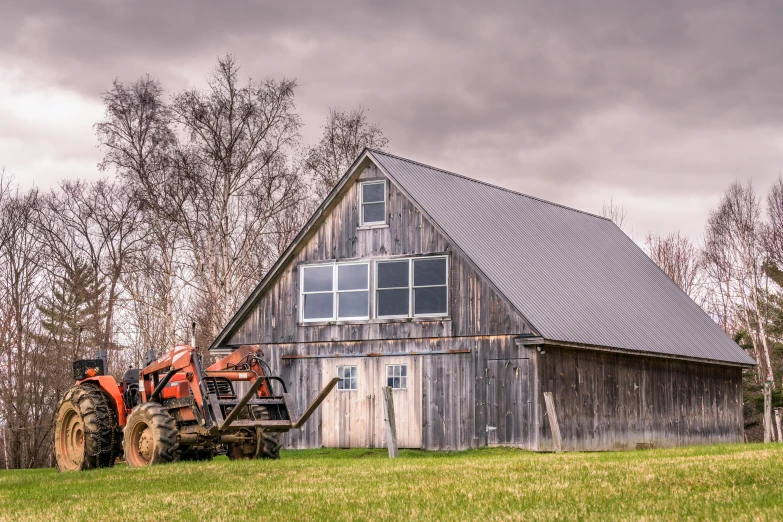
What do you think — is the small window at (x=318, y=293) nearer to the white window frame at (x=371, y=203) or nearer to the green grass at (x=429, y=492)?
the white window frame at (x=371, y=203)

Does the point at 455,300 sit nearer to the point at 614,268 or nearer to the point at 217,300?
the point at 614,268

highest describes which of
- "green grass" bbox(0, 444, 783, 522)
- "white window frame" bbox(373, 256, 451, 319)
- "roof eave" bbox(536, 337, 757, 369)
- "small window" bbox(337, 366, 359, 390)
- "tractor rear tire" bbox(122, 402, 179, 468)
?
"white window frame" bbox(373, 256, 451, 319)

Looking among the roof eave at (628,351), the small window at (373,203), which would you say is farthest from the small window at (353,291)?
the roof eave at (628,351)

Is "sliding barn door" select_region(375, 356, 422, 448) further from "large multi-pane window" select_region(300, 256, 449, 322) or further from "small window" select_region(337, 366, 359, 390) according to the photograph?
"large multi-pane window" select_region(300, 256, 449, 322)

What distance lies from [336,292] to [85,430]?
31.2ft

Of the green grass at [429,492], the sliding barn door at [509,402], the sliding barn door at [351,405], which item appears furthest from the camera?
the sliding barn door at [351,405]

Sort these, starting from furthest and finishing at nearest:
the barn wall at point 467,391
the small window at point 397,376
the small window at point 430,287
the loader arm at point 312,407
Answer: the small window at point 397,376, the small window at point 430,287, the barn wall at point 467,391, the loader arm at point 312,407

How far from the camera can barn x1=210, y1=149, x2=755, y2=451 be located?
2619 cm

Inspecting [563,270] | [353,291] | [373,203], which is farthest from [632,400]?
[373,203]

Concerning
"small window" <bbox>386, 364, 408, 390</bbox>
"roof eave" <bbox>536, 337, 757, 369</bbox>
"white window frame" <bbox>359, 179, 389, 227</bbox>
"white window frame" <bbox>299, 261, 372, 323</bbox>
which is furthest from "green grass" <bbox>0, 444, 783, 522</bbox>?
"white window frame" <bbox>359, 179, 389, 227</bbox>

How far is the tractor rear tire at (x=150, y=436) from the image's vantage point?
19.2m

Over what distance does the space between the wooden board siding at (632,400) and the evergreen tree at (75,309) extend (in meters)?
25.8

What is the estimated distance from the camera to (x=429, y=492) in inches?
496

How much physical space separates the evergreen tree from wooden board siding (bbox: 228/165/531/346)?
19.0 meters
